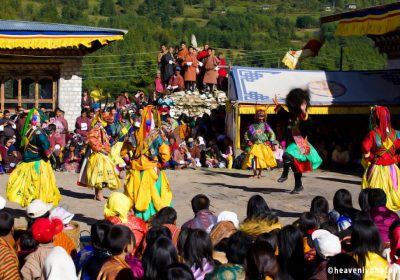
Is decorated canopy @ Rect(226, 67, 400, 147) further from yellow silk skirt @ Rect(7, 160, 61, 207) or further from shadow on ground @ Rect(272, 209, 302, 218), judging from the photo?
yellow silk skirt @ Rect(7, 160, 61, 207)

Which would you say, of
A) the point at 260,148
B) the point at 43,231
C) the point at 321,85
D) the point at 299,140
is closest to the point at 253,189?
the point at 260,148

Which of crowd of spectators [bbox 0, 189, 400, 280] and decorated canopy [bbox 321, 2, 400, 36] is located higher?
decorated canopy [bbox 321, 2, 400, 36]

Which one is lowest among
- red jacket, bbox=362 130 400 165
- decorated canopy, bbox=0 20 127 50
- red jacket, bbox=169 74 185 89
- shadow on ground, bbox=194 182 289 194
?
shadow on ground, bbox=194 182 289 194

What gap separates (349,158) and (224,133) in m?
2.99

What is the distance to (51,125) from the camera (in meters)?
18.8

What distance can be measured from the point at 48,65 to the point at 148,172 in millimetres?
11348

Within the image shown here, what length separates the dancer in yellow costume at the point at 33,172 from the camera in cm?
1204

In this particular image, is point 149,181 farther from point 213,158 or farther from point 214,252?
point 213,158

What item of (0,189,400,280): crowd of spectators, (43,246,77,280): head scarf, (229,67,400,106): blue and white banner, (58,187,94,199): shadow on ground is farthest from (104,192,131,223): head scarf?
(229,67,400,106): blue and white banner

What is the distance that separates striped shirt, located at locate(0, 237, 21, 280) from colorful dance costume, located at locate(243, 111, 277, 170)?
1035cm

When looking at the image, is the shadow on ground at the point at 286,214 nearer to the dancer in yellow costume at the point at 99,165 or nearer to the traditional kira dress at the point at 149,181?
the traditional kira dress at the point at 149,181

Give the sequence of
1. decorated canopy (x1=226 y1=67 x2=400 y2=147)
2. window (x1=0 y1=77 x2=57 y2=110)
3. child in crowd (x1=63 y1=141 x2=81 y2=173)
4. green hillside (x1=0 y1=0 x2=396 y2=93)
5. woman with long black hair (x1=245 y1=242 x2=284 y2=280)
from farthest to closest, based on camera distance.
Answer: green hillside (x1=0 y1=0 x2=396 y2=93) < window (x1=0 y1=77 x2=57 y2=110) < decorated canopy (x1=226 y1=67 x2=400 y2=147) < child in crowd (x1=63 y1=141 x2=81 y2=173) < woman with long black hair (x1=245 y1=242 x2=284 y2=280)

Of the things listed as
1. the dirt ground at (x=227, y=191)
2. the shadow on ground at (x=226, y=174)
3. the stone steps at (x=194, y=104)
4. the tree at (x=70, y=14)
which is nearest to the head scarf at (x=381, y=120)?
the dirt ground at (x=227, y=191)

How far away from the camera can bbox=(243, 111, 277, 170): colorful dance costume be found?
17.1 meters
